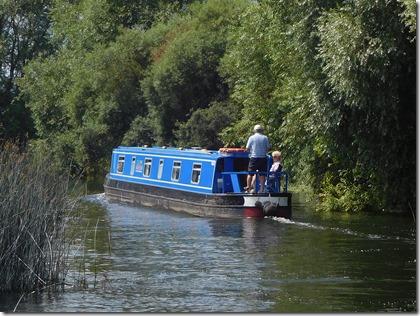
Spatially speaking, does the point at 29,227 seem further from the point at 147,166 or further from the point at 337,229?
the point at 147,166

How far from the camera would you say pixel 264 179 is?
26391mm

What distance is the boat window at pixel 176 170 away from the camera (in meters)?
29.8

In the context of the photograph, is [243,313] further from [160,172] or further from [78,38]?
[78,38]

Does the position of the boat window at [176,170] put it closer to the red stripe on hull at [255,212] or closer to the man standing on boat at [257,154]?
the man standing on boat at [257,154]

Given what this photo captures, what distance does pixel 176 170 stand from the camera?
2994 cm

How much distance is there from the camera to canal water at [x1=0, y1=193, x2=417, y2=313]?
13.8 m

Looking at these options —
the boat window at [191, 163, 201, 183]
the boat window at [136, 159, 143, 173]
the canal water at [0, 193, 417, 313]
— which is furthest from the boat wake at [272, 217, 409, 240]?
the boat window at [136, 159, 143, 173]

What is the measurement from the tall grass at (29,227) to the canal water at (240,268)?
28 centimetres

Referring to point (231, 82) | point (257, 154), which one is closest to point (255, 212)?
point (257, 154)

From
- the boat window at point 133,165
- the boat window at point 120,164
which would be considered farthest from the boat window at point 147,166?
the boat window at point 120,164

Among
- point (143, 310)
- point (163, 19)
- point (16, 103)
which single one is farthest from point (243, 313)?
point (16, 103)

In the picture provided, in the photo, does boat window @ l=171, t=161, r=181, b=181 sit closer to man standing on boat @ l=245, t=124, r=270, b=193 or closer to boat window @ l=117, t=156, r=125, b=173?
man standing on boat @ l=245, t=124, r=270, b=193

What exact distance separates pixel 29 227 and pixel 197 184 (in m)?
14.4

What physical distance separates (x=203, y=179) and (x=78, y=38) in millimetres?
30516
